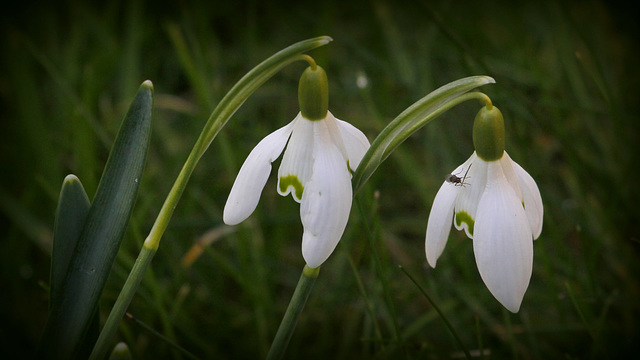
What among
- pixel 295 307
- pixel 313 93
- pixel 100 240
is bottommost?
pixel 295 307

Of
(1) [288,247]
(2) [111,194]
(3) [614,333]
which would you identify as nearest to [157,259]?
(1) [288,247]

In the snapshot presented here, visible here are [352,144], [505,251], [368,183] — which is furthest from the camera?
[368,183]

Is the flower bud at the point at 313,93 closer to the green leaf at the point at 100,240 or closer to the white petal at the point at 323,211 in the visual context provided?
the white petal at the point at 323,211

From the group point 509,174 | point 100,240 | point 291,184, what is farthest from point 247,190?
point 509,174

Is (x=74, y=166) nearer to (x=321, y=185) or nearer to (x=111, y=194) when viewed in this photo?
(x=111, y=194)

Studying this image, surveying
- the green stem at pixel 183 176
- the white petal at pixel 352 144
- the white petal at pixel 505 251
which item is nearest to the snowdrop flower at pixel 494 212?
the white petal at pixel 505 251

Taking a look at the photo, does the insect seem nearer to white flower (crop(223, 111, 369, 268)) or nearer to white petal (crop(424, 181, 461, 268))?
white petal (crop(424, 181, 461, 268))

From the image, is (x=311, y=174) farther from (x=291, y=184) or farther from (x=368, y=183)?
(x=368, y=183)

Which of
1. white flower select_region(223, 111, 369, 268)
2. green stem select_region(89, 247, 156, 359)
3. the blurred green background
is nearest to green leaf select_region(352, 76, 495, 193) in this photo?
white flower select_region(223, 111, 369, 268)
